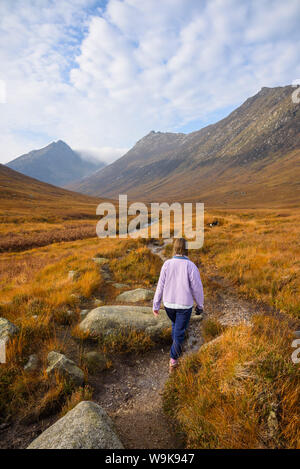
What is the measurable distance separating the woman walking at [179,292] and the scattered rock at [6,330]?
319cm

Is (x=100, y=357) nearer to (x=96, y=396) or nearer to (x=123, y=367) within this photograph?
(x=123, y=367)

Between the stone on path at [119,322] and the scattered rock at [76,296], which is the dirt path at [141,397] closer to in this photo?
the stone on path at [119,322]

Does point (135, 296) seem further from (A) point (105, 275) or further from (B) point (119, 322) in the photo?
(A) point (105, 275)

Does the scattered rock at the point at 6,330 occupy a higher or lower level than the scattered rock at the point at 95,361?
higher

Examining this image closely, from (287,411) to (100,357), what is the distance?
3460 mm

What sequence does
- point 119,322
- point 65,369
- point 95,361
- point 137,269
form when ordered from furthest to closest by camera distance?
point 137,269, point 119,322, point 95,361, point 65,369

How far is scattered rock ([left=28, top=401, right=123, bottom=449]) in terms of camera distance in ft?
8.29

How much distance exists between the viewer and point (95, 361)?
4.52m

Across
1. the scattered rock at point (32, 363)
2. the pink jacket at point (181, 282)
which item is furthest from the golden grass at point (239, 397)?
the scattered rock at point (32, 363)

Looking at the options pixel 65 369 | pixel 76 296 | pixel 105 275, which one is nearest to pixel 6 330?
pixel 65 369

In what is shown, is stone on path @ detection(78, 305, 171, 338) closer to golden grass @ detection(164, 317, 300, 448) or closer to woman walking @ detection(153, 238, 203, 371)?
woman walking @ detection(153, 238, 203, 371)

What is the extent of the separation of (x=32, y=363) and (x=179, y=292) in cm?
307

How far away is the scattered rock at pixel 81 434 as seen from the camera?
99.5 inches
